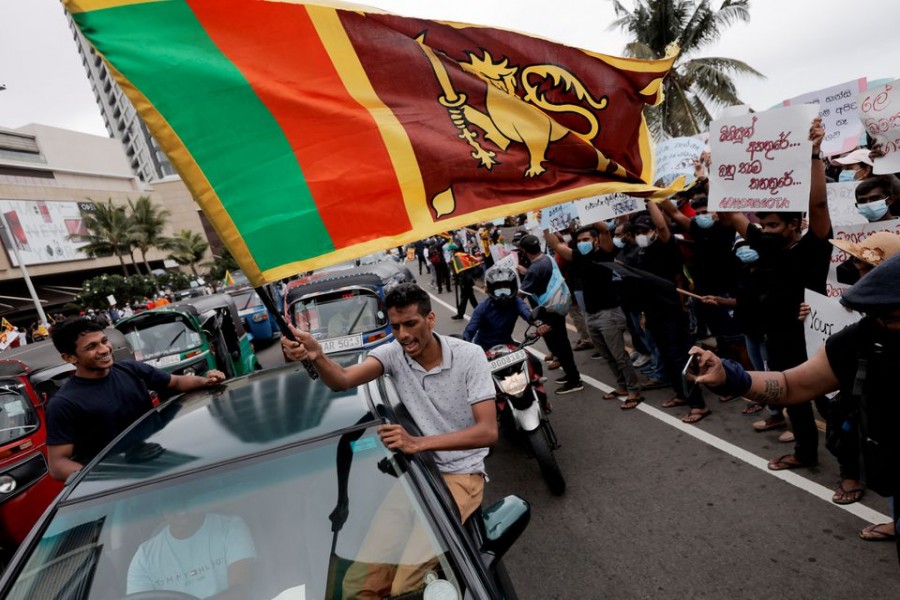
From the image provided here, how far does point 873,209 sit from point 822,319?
1133 millimetres

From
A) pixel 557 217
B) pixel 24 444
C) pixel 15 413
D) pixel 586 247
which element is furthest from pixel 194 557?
pixel 557 217

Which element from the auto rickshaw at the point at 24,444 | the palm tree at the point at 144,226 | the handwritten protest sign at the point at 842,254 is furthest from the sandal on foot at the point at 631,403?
the palm tree at the point at 144,226

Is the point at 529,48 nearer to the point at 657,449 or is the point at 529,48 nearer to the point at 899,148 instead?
the point at 899,148

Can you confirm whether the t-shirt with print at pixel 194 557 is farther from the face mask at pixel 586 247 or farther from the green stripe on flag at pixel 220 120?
the face mask at pixel 586 247

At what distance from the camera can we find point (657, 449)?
472 cm

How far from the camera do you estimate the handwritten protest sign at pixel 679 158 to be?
22.0 feet

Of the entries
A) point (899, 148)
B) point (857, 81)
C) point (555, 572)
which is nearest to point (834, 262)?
point (899, 148)

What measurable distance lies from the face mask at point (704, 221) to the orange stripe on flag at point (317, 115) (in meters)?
4.03

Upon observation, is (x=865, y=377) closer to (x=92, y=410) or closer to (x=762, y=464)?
(x=762, y=464)

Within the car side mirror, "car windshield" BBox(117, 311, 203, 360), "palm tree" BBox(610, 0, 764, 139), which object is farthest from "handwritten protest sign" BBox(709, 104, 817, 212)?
"palm tree" BBox(610, 0, 764, 139)

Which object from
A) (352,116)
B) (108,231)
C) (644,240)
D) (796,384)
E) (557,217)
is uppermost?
(108,231)

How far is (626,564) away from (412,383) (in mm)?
1821

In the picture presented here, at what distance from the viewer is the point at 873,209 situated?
4.08m

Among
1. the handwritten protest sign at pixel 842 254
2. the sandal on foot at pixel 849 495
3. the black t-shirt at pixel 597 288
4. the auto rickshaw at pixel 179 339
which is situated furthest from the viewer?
the auto rickshaw at pixel 179 339
